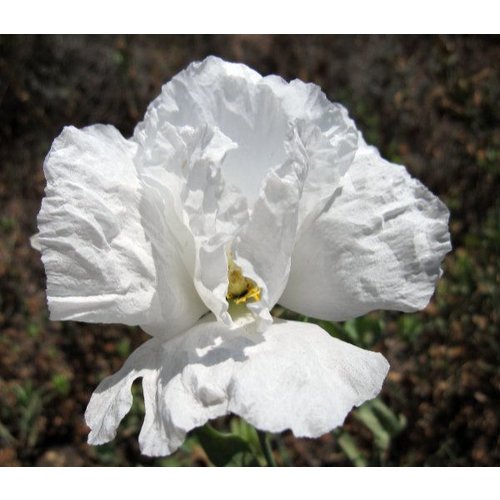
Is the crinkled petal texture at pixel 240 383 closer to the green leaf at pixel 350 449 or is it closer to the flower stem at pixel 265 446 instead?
the flower stem at pixel 265 446

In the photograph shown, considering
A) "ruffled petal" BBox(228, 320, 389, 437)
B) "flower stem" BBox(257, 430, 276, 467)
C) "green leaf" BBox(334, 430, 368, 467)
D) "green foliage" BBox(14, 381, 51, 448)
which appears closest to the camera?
"ruffled petal" BBox(228, 320, 389, 437)

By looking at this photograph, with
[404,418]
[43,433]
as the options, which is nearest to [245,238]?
[404,418]

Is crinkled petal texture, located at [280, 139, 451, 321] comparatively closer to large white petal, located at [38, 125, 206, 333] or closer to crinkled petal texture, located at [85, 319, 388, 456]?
crinkled petal texture, located at [85, 319, 388, 456]

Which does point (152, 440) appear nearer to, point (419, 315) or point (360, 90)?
point (419, 315)

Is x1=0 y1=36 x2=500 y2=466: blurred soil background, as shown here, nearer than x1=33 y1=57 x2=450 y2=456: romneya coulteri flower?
No

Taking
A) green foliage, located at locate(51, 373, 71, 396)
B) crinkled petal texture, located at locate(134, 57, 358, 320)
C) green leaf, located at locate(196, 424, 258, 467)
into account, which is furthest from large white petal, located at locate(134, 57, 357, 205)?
green foliage, located at locate(51, 373, 71, 396)

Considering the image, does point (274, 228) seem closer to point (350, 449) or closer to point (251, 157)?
point (251, 157)

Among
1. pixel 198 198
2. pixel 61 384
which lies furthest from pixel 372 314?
pixel 61 384
